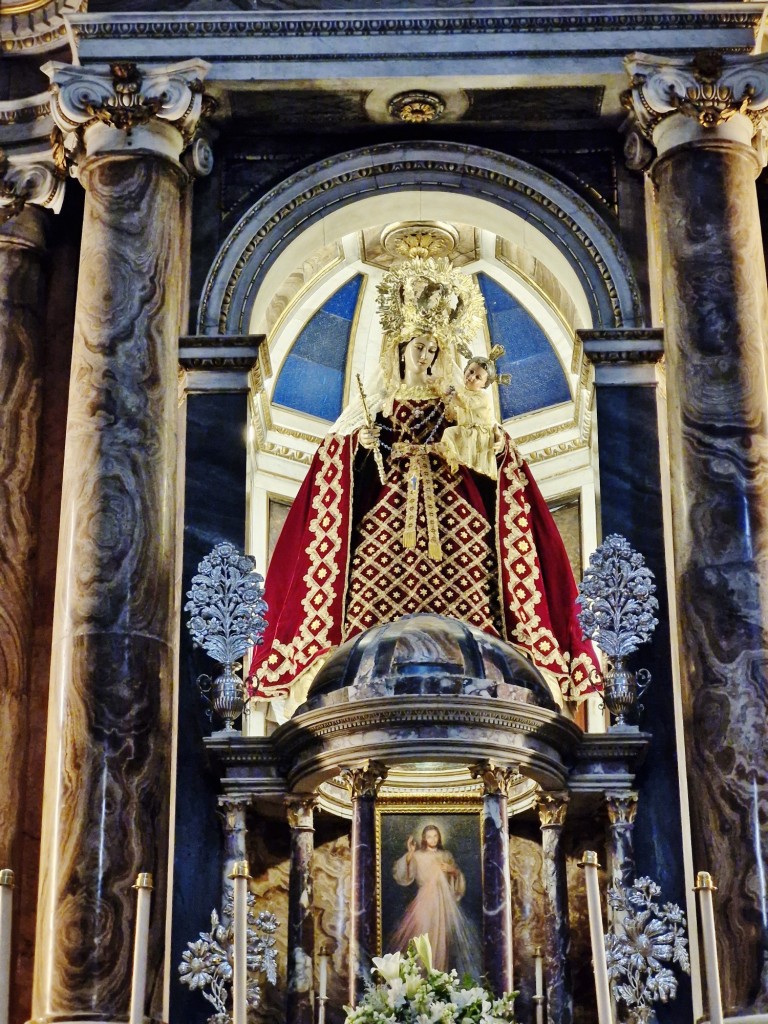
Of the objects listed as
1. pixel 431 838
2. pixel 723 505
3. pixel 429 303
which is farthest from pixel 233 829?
pixel 429 303

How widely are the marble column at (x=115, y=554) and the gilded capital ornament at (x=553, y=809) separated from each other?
2.30 meters

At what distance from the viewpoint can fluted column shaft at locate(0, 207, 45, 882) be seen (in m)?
13.3

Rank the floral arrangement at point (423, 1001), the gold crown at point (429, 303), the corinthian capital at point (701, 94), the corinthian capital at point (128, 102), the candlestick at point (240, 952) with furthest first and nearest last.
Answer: the gold crown at point (429, 303) < the corinthian capital at point (128, 102) < the corinthian capital at point (701, 94) < the floral arrangement at point (423, 1001) < the candlestick at point (240, 952)

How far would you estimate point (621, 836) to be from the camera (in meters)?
12.4

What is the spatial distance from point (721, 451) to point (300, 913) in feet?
12.8

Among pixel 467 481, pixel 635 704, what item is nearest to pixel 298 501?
pixel 467 481

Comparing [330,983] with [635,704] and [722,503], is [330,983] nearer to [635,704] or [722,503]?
[635,704]

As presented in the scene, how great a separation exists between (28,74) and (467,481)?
4.53 m

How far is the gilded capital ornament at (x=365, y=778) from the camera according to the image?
476 inches

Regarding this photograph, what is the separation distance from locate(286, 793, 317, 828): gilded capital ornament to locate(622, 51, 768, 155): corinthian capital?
504 cm

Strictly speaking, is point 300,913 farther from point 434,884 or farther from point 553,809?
point 553,809

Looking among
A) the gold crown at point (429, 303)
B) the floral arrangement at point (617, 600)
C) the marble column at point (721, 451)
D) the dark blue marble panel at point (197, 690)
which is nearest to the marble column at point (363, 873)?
the dark blue marble panel at point (197, 690)

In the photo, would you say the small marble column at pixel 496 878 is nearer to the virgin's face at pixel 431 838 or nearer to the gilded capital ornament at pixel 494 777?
the gilded capital ornament at pixel 494 777

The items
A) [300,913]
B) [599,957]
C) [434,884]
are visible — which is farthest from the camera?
[434,884]
